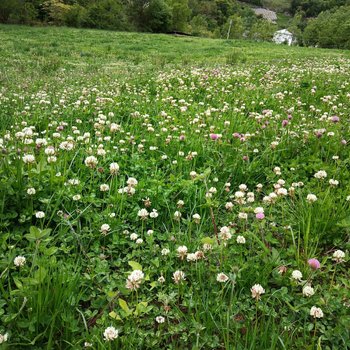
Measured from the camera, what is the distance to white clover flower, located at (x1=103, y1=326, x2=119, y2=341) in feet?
5.71

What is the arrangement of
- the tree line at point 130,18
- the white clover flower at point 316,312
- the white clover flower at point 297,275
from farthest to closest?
the tree line at point 130,18, the white clover flower at point 297,275, the white clover flower at point 316,312

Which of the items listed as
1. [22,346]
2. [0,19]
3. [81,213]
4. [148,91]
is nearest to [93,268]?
[81,213]

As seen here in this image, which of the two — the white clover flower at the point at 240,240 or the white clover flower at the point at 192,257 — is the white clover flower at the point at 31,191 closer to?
the white clover flower at the point at 192,257

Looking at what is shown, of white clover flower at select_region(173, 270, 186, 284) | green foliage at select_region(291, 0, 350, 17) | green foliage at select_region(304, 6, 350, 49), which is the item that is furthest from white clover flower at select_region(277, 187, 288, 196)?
green foliage at select_region(291, 0, 350, 17)

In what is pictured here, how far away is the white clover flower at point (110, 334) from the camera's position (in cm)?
174

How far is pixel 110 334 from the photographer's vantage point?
1.75m

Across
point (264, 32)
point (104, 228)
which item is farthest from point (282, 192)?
point (264, 32)

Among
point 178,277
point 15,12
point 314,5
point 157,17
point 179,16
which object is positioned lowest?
point 178,277

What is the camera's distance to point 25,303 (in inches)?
Answer: 72.9

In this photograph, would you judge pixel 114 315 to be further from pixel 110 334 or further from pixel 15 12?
pixel 15 12

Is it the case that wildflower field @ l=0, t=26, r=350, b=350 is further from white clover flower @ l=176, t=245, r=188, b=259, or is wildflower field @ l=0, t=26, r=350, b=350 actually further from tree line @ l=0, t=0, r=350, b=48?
tree line @ l=0, t=0, r=350, b=48

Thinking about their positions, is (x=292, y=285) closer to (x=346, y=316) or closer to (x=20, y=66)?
(x=346, y=316)

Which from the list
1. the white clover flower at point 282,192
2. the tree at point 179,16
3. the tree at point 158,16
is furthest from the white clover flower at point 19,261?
the tree at point 179,16

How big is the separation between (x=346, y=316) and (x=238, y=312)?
0.64 m
